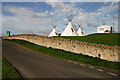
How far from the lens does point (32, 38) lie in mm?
26547

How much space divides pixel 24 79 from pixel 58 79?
2211 mm

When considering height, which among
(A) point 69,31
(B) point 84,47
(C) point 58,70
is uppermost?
(A) point 69,31

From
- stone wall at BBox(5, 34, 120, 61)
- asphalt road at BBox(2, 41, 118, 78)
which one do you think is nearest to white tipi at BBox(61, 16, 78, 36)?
stone wall at BBox(5, 34, 120, 61)

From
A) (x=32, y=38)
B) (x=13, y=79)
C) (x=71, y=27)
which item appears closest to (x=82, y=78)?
(x=13, y=79)

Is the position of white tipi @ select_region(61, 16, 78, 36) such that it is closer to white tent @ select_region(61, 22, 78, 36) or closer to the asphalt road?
white tent @ select_region(61, 22, 78, 36)

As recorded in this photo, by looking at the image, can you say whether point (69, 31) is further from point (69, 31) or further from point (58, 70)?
point (58, 70)

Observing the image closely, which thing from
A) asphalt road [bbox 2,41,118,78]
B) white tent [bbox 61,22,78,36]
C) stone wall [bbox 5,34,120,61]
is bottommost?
asphalt road [bbox 2,41,118,78]

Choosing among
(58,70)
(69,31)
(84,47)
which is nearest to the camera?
(58,70)

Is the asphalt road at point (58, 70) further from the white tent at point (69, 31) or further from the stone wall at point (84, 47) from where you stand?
the white tent at point (69, 31)

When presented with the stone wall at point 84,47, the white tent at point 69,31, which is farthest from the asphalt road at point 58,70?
the white tent at point 69,31

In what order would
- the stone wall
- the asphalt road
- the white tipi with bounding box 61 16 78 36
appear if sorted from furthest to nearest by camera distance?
the white tipi with bounding box 61 16 78 36
the stone wall
the asphalt road

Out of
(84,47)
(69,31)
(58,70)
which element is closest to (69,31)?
(69,31)

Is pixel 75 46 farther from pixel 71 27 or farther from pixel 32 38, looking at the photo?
pixel 71 27

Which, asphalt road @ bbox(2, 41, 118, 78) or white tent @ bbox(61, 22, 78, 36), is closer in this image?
asphalt road @ bbox(2, 41, 118, 78)
